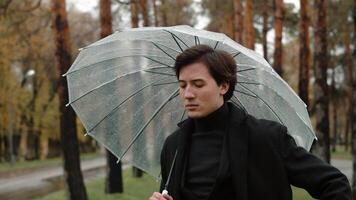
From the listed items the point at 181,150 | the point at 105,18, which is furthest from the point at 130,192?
the point at 181,150

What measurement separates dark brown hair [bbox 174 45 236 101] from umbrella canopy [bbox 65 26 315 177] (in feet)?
2.81

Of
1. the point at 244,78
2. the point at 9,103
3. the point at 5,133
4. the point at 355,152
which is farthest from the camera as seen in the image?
the point at 5,133

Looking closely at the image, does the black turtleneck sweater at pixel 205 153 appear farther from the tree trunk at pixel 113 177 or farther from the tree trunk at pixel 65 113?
the tree trunk at pixel 113 177

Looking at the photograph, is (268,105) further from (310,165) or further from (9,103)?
(9,103)

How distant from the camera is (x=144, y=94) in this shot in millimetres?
4344

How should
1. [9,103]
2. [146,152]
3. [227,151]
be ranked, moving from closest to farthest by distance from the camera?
[227,151] < [146,152] < [9,103]

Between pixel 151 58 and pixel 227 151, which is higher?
pixel 151 58

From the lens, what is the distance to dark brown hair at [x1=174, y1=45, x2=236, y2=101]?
2.79 meters

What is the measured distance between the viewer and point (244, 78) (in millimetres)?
3945

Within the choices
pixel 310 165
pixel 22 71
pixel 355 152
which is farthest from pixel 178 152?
pixel 22 71

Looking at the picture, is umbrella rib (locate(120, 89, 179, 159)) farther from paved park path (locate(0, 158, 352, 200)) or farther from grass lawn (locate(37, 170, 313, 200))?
paved park path (locate(0, 158, 352, 200))

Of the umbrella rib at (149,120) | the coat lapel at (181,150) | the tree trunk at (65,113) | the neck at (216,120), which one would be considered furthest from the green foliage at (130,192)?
the neck at (216,120)

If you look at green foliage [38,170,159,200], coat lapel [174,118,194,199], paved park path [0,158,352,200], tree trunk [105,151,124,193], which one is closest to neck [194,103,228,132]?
coat lapel [174,118,194,199]

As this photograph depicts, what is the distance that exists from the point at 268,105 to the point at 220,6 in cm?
2059
